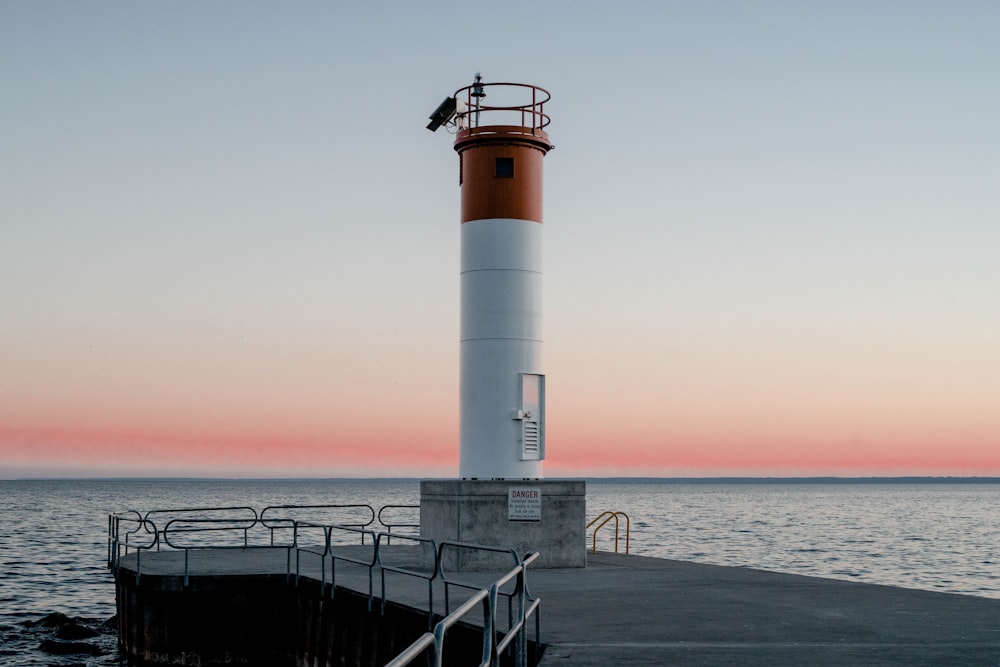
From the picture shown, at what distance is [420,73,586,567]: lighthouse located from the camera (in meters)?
19.8

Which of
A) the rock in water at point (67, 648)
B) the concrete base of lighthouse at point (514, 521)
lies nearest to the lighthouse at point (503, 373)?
the concrete base of lighthouse at point (514, 521)

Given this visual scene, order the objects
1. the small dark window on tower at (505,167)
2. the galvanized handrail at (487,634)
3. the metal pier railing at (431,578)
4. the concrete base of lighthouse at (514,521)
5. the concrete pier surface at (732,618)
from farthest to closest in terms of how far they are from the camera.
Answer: the small dark window on tower at (505,167)
the concrete base of lighthouse at (514,521)
the concrete pier surface at (732,618)
the metal pier railing at (431,578)
the galvanized handrail at (487,634)

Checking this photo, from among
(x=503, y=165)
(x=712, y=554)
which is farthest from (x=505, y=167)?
(x=712, y=554)

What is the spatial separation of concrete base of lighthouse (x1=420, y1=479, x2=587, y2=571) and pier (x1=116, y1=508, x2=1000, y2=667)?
0.37m

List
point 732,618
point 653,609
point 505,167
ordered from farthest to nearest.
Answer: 1. point 505,167
2. point 653,609
3. point 732,618

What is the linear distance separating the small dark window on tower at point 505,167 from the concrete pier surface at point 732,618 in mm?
7199

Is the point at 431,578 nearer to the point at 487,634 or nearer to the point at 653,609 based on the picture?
the point at 653,609

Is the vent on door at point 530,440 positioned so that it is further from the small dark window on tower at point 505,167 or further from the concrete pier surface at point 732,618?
the small dark window on tower at point 505,167

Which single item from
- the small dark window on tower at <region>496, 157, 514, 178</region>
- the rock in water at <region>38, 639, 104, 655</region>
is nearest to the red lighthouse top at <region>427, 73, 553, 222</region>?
the small dark window on tower at <region>496, 157, 514, 178</region>

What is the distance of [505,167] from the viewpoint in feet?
68.2

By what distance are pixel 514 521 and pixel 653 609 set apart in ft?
20.6

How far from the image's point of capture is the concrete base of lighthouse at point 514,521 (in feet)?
64.5

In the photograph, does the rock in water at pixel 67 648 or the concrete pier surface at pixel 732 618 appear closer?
the concrete pier surface at pixel 732 618

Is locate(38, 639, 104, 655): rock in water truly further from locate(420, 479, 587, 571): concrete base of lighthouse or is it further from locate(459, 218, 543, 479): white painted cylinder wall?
locate(459, 218, 543, 479): white painted cylinder wall
